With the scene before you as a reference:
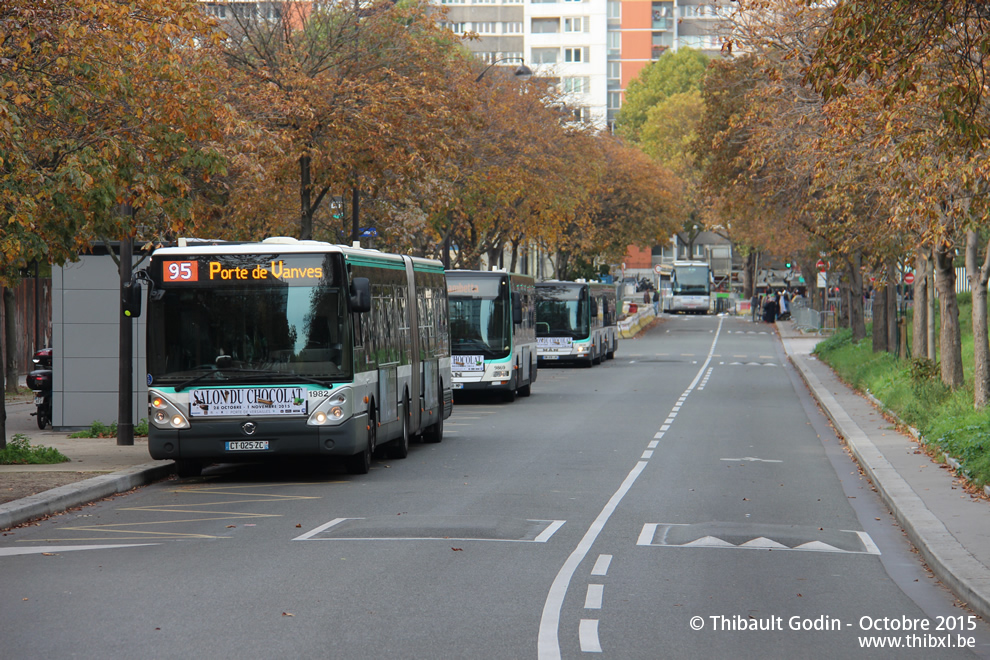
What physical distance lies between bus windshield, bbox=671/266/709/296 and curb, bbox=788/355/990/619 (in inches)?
3139

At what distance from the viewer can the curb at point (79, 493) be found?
12383mm

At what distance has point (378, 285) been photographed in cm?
1761

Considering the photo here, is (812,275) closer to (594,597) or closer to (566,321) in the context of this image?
(566,321)

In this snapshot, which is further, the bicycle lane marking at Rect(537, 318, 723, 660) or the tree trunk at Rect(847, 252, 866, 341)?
the tree trunk at Rect(847, 252, 866, 341)

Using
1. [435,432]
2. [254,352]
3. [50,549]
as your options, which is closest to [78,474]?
[254,352]

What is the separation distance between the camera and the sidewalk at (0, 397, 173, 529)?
42.0 ft

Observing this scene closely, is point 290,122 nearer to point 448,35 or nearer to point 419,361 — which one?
point 419,361

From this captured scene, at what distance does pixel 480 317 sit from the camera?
30.8 m

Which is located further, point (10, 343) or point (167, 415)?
Answer: point (10, 343)

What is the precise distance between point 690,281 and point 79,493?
8904cm

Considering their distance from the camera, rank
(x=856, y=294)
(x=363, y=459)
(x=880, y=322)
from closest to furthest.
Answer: (x=363, y=459), (x=880, y=322), (x=856, y=294)

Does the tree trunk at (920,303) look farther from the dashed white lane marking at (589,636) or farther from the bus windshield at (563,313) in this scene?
the dashed white lane marking at (589,636)

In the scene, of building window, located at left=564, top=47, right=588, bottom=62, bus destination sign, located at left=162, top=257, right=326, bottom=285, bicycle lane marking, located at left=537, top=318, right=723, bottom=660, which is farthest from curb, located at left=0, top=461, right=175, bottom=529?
building window, located at left=564, top=47, right=588, bottom=62

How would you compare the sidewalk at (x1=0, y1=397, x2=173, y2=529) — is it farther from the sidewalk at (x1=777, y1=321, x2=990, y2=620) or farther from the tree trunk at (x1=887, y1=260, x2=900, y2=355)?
the tree trunk at (x1=887, y1=260, x2=900, y2=355)
